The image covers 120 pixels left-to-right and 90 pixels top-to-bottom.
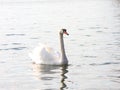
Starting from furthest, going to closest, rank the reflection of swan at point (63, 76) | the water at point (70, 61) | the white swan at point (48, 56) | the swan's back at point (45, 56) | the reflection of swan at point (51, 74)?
the swan's back at point (45, 56)
the white swan at point (48, 56)
the reflection of swan at point (51, 74)
the water at point (70, 61)
the reflection of swan at point (63, 76)

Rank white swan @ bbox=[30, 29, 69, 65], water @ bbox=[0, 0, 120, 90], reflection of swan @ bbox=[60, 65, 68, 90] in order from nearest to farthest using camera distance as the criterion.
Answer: reflection of swan @ bbox=[60, 65, 68, 90]
water @ bbox=[0, 0, 120, 90]
white swan @ bbox=[30, 29, 69, 65]

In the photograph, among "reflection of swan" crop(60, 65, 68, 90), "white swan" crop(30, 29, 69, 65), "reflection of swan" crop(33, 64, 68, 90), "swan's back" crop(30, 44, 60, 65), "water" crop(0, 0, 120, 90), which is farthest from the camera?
"swan's back" crop(30, 44, 60, 65)

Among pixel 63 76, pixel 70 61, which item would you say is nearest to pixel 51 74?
pixel 63 76

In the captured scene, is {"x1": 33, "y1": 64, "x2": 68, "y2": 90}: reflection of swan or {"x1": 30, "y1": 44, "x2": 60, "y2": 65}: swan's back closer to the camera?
{"x1": 33, "y1": 64, "x2": 68, "y2": 90}: reflection of swan

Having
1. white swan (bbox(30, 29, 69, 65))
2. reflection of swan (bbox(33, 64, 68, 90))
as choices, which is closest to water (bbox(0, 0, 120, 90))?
reflection of swan (bbox(33, 64, 68, 90))

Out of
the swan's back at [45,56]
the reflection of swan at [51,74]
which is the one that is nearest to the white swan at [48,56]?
the swan's back at [45,56]

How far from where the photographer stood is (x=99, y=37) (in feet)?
92.3

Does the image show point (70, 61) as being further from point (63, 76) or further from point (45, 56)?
point (63, 76)

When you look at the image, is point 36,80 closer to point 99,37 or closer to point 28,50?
point 28,50

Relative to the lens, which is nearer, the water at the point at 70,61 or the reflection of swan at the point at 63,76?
the reflection of swan at the point at 63,76

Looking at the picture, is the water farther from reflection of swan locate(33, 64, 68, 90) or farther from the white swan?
the white swan

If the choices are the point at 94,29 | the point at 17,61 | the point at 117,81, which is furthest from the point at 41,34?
the point at 117,81

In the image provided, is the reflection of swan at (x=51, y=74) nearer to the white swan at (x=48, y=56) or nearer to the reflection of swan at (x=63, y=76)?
the reflection of swan at (x=63, y=76)

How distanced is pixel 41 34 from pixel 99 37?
4.34 m
